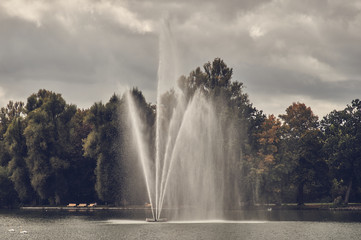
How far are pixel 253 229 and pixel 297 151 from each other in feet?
141

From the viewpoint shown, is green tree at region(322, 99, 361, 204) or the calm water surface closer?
the calm water surface

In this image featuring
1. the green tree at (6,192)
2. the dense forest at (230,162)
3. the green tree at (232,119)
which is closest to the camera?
the green tree at (232,119)

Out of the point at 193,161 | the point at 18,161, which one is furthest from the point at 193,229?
the point at 18,161

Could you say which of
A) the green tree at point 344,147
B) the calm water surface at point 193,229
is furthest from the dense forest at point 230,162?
the calm water surface at point 193,229

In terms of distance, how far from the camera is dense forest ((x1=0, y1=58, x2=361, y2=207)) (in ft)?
317

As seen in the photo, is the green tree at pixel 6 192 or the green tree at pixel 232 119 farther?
the green tree at pixel 6 192

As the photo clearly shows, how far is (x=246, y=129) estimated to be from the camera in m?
95.9

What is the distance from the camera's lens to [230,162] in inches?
3617

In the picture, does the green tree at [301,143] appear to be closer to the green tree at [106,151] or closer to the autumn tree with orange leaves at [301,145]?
the autumn tree with orange leaves at [301,145]

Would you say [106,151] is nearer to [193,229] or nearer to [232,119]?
[232,119]

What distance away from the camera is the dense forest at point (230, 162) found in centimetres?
A: 9650

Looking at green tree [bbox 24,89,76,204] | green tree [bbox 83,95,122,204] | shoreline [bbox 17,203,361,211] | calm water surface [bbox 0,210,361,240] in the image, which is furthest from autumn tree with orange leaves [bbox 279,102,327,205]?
green tree [bbox 24,89,76,204]

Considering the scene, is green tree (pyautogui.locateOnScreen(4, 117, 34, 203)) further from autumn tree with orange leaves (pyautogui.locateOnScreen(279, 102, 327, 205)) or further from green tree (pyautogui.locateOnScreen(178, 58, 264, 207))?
autumn tree with orange leaves (pyautogui.locateOnScreen(279, 102, 327, 205))

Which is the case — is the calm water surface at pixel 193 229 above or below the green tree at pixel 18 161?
below
